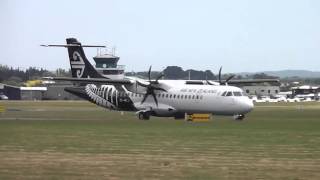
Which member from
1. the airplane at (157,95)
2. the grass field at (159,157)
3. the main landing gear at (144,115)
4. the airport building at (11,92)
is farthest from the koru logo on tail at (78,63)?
the airport building at (11,92)

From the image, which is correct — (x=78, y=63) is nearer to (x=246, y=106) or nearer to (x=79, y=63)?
(x=79, y=63)

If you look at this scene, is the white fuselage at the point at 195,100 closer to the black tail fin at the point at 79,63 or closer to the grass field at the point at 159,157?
the black tail fin at the point at 79,63

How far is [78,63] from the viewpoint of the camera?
194 ft

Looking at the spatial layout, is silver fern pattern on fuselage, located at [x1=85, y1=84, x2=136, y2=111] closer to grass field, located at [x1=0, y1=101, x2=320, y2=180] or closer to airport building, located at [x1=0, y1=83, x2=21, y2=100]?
grass field, located at [x1=0, y1=101, x2=320, y2=180]

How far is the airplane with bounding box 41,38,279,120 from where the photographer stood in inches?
1875

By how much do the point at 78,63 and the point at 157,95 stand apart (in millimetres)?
10144

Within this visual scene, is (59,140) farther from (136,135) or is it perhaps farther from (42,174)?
(42,174)

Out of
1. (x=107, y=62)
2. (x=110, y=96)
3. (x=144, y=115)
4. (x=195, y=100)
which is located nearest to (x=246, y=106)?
(x=195, y=100)

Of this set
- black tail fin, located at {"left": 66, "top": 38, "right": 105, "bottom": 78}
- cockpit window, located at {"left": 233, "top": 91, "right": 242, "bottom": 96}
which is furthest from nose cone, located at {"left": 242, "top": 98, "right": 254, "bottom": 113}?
black tail fin, located at {"left": 66, "top": 38, "right": 105, "bottom": 78}

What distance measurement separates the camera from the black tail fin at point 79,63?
58.1 m

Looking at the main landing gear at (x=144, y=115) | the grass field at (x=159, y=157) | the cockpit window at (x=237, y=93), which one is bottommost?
the main landing gear at (x=144, y=115)

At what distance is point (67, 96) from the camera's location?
162 meters

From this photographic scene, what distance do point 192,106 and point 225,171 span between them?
114ft

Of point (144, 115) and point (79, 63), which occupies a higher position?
point (79, 63)
